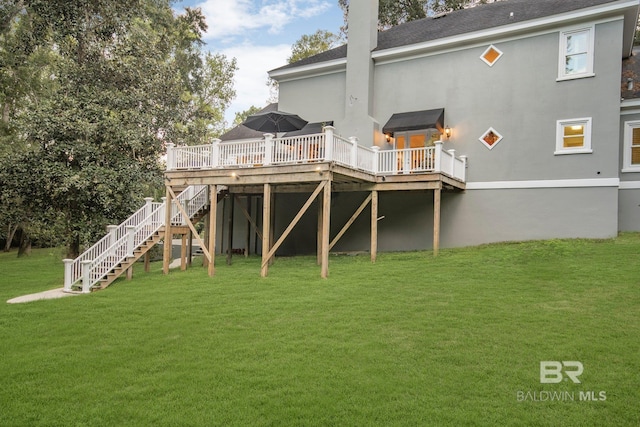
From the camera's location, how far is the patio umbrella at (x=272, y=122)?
53.1ft

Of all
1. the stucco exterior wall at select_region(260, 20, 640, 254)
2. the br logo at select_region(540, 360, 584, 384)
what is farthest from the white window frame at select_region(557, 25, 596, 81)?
the br logo at select_region(540, 360, 584, 384)

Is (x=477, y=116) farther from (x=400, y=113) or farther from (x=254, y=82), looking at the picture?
(x=254, y=82)

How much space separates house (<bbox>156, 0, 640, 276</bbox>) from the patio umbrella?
190 cm

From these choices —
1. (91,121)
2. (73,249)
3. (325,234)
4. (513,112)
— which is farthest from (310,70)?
(73,249)

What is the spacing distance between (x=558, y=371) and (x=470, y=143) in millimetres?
10928

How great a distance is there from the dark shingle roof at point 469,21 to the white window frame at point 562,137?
10.8 ft

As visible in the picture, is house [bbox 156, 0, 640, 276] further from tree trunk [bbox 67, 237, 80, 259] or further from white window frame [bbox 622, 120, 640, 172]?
tree trunk [bbox 67, 237, 80, 259]

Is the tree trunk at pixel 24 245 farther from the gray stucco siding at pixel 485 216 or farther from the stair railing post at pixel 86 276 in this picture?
the gray stucco siding at pixel 485 216

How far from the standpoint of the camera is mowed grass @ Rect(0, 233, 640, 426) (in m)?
4.90

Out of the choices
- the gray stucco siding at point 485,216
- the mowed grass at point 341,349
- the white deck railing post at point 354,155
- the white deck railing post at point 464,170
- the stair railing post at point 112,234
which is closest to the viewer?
A: the mowed grass at point 341,349

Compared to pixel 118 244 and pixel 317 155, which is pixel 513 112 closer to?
pixel 317 155

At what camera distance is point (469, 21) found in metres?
16.7

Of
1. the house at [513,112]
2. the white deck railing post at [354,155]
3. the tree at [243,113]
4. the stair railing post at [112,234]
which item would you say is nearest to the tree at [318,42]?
the tree at [243,113]

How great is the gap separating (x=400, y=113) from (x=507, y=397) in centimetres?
1300
